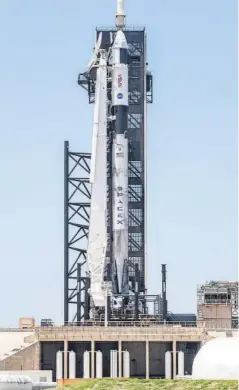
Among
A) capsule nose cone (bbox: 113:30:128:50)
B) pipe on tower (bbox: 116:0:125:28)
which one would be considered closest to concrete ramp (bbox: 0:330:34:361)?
capsule nose cone (bbox: 113:30:128:50)

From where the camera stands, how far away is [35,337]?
494 feet

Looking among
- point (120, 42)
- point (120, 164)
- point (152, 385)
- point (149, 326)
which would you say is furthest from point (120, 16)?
point (152, 385)

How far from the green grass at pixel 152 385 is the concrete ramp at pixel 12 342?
52.4 metres

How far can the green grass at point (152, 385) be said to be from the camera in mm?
90325

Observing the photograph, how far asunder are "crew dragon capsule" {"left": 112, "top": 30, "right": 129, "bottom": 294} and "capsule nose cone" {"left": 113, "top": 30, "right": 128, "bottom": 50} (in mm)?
117

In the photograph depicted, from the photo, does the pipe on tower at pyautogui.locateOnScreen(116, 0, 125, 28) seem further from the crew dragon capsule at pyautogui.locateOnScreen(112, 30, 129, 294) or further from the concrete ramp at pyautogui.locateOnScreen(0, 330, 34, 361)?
the concrete ramp at pyautogui.locateOnScreen(0, 330, 34, 361)

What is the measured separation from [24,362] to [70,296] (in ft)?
58.7

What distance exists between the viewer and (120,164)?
532 feet

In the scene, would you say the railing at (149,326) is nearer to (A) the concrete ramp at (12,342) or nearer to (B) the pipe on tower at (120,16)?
(A) the concrete ramp at (12,342)

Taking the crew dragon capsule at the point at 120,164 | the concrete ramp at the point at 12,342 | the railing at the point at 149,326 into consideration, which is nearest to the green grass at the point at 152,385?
the concrete ramp at the point at 12,342

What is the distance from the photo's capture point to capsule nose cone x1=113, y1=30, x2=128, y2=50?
164625mm

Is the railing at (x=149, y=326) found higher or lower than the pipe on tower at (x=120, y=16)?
lower

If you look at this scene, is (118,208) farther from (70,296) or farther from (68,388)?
(68,388)

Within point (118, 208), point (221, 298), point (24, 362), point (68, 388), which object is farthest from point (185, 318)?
point (68, 388)
